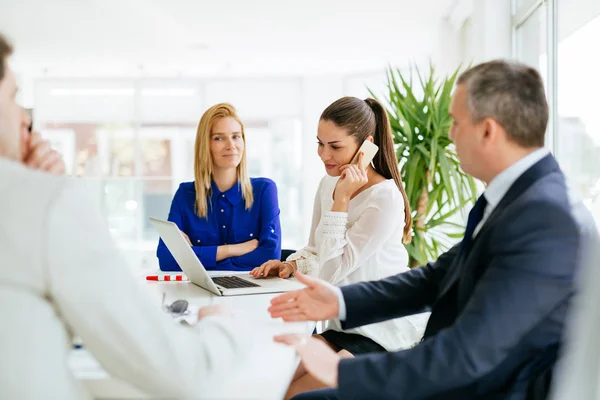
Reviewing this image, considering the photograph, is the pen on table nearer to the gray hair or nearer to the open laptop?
the open laptop

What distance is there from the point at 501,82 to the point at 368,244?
1.02 meters

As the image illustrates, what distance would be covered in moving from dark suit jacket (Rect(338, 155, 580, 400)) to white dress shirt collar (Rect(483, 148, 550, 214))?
30mm

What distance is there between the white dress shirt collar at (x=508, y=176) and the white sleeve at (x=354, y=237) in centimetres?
86

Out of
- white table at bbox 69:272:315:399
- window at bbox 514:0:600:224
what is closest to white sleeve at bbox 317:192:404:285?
white table at bbox 69:272:315:399

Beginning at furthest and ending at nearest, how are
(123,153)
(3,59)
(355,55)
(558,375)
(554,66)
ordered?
(123,153) < (355,55) < (554,66) < (558,375) < (3,59)

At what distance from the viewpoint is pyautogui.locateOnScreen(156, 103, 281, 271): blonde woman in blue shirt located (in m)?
2.97

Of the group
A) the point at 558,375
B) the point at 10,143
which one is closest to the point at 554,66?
the point at 558,375

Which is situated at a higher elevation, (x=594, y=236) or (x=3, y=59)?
(x=3, y=59)

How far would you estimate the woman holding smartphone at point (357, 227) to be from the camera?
2.20m

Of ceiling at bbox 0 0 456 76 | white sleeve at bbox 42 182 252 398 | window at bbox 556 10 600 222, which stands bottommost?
white sleeve at bbox 42 182 252 398

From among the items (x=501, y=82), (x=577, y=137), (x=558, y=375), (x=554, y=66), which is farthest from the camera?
(x=554, y=66)

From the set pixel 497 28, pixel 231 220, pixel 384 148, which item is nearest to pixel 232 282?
pixel 231 220

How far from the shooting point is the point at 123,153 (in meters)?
11.3

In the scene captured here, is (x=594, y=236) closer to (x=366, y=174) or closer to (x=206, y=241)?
(x=366, y=174)
